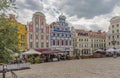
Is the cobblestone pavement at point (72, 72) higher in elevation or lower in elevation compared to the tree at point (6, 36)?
lower

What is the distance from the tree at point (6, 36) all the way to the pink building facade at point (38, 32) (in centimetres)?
3306

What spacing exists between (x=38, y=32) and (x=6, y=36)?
118 feet

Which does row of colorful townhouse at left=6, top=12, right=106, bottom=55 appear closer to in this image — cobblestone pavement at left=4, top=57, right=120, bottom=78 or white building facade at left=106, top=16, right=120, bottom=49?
white building facade at left=106, top=16, right=120, bottom=49

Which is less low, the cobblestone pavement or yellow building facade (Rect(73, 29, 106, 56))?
yellow building facade (Rect(73, 29, 106, 56))

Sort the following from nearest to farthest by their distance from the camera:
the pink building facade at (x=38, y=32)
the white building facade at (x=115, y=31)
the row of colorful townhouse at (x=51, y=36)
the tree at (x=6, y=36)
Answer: the tree at (x=6, y=36) → the row of colorful townhouse at (x=51, y=36) → the pink building facade at (x=38, y=32) → the white building facade at (x=115, y=31)

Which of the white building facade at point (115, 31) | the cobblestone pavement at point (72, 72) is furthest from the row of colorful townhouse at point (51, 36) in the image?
the cobblestone pavement at point (72, 72)

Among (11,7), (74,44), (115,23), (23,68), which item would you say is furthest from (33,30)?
(11,7)

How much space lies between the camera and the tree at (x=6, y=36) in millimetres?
9688

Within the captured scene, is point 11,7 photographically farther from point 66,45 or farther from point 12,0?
point 66,45

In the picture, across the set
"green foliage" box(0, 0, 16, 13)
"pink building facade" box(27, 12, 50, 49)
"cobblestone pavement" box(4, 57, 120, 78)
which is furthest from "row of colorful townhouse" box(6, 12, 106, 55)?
"green foliage" box(0, 0, 16, 13)

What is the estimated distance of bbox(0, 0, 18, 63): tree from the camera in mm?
9688

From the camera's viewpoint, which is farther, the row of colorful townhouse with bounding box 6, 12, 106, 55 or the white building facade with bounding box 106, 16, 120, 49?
the white building facade with bounding box 106, 16, 120, 49

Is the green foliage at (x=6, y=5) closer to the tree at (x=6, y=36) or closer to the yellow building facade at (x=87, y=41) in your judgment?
the tree at (x=6, y=36)

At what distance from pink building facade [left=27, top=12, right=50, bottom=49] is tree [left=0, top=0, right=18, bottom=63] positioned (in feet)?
108
